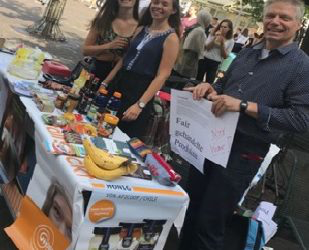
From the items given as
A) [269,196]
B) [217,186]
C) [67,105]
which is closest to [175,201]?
[217,186]

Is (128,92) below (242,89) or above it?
below

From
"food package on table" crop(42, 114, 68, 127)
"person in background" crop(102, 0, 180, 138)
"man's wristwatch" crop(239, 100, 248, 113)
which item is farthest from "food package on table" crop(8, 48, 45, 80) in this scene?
"man's wristwatch" crop(239, 100, 248, 113)

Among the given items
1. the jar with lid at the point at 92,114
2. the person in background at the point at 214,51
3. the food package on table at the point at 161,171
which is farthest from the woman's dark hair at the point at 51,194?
Result: the person in background at the point at 214,51

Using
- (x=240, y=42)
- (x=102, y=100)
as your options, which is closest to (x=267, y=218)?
(x=102, y=100)

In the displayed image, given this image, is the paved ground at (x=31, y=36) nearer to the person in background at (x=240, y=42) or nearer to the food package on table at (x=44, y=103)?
the person in background at (x=240, y=42)

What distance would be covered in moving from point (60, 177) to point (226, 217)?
1049mm

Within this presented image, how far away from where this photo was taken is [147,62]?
3033 mm

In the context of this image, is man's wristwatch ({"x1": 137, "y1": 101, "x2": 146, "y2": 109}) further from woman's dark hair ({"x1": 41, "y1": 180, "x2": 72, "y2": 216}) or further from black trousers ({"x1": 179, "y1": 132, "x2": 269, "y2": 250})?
woman's dark hair ({"x1": 41, "y1": 180, "x2": 72, "y2": 216})

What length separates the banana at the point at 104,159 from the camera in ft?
7.08

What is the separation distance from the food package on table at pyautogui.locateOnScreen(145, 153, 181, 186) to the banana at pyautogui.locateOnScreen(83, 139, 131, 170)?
21 centimetres

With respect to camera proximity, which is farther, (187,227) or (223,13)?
(223,13)

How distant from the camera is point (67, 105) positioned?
2.89 meters

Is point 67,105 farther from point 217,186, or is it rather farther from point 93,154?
point 217,186

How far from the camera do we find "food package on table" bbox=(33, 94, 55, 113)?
276 centimetres
